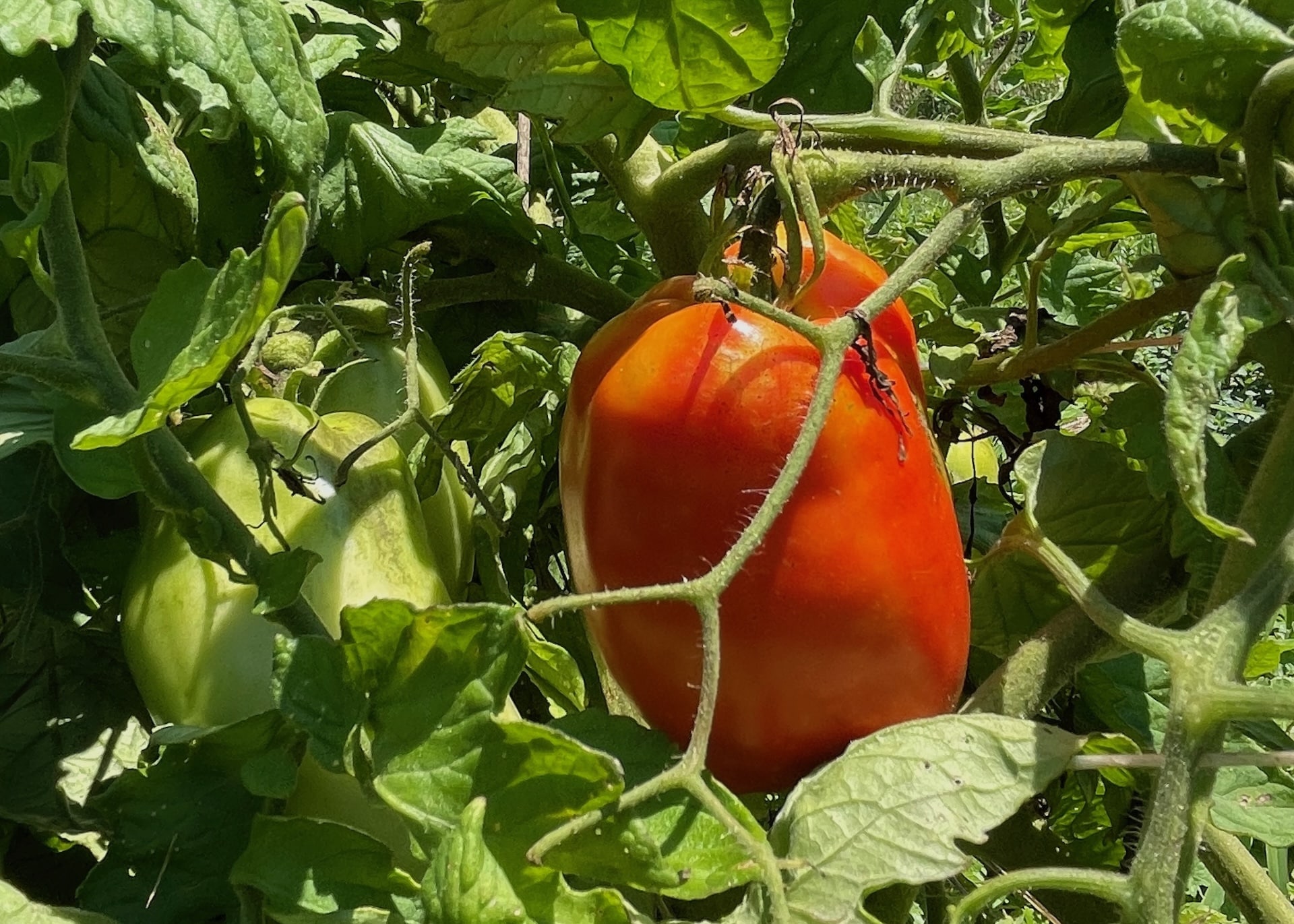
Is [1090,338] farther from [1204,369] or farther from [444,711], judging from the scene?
[444,711]

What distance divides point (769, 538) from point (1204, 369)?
0.59 ft

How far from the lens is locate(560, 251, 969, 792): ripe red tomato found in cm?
50

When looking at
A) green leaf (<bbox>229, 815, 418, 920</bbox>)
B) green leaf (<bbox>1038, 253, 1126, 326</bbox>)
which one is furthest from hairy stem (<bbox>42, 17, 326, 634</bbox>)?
green leaf (<bbox>1038, 253, 1126, 326</bbox>)

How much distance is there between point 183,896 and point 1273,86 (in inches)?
22.5

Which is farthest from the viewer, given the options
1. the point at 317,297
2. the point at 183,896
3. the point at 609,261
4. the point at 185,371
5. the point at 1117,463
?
the point at 609,261

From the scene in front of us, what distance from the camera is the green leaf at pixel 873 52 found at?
24.9 inches

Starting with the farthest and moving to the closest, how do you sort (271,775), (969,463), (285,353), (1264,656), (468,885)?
(969,463), (1264,656), (285,353), (271,775), (468,885)

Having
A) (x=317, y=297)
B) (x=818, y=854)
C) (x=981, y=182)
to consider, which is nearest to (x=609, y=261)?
(x=317, y=297)

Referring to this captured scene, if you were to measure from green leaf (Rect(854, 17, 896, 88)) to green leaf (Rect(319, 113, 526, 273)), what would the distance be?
21cm

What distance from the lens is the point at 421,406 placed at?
26.7 inches

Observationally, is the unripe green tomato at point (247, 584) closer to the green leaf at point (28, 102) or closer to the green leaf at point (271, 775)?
the green leaf at point (271, 775)

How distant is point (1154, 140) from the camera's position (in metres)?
0.58

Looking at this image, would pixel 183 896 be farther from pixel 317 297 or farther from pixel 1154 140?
pixel 1154 140

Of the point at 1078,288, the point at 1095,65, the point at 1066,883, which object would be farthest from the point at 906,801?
the point at 1078,288
